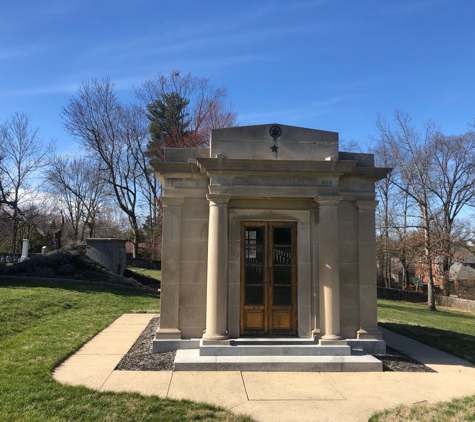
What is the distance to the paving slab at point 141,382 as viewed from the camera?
5.57 metres

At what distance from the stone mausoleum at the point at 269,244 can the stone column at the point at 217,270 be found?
Result: 2cm

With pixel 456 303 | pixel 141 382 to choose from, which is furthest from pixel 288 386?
pixel 456 303

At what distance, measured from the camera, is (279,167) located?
25.7 feet

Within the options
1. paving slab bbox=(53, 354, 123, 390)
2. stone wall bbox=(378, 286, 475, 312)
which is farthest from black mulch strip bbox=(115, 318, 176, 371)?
stone wall bbox=(378, 286, 475, 312)

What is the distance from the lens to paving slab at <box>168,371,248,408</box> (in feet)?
17.6

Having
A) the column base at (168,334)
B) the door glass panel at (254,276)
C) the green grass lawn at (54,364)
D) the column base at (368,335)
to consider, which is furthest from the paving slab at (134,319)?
the column base at (368,335)

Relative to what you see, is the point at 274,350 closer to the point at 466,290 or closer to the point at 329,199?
the point at 329,199

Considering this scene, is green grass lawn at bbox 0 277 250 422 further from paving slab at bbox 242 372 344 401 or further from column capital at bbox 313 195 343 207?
column capital at bbox 313 195 343 207

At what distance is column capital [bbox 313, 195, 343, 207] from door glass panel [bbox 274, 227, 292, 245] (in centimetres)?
99

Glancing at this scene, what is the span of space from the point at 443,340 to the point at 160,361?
733 centimetres

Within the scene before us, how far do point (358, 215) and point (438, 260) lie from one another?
22.6 m

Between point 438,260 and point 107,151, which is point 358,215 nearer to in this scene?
point 438,260

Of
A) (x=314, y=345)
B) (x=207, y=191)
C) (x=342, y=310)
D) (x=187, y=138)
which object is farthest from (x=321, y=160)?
(x=187, y=138)

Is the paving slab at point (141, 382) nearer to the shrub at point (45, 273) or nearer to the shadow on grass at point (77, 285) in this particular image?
the shadow on grass at point (77, 285)
